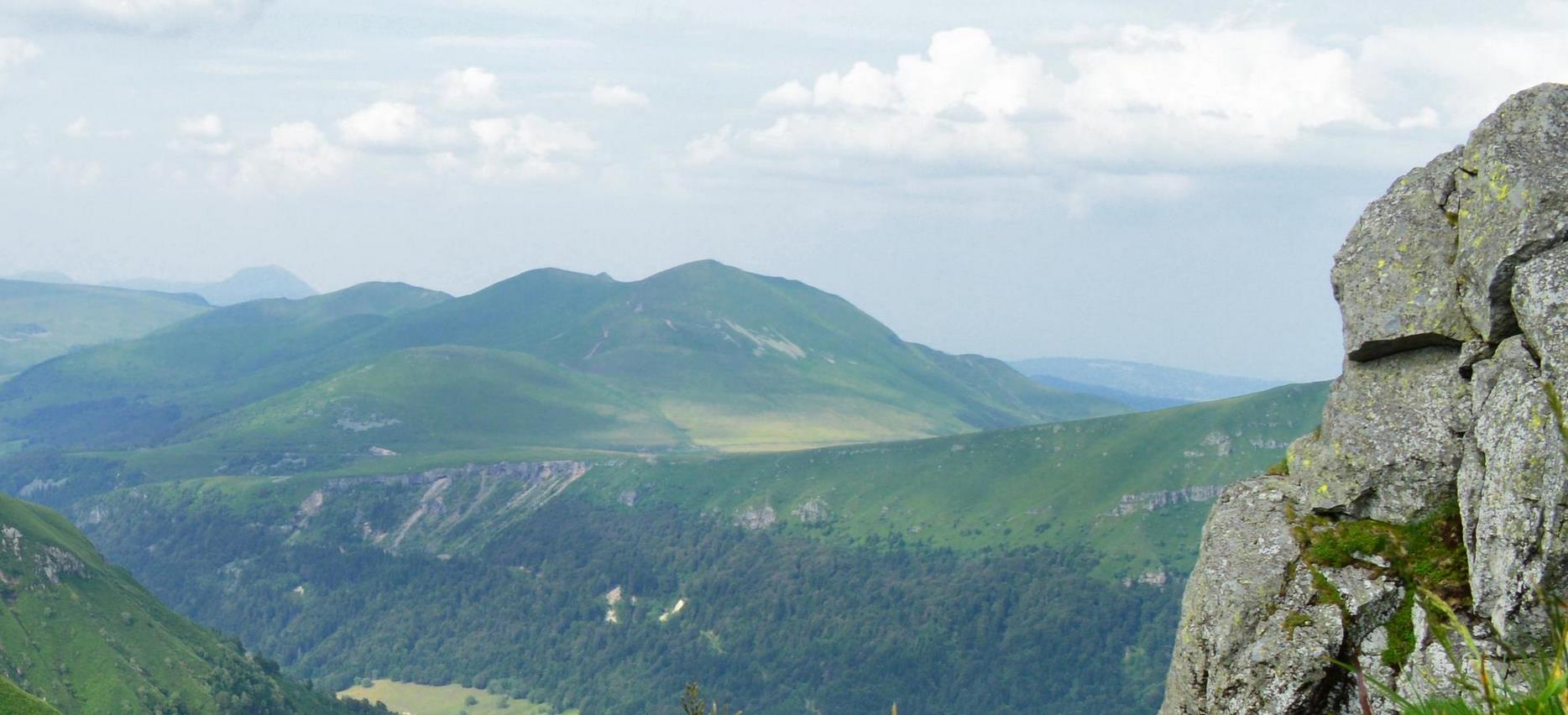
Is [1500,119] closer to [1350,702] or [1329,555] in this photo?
[1329,555]

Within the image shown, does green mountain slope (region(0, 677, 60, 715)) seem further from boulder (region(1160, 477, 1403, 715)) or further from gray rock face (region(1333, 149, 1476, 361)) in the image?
gray rock face (region(1333, 149, 1476, 361))

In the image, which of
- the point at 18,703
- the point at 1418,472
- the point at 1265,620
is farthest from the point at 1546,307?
the point at 18,703

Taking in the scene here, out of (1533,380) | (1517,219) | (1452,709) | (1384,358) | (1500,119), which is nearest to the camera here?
(1452,709)

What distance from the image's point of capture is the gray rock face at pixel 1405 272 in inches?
1323

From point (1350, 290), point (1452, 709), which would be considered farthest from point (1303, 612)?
point (1452, 709)

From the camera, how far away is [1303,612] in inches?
1282

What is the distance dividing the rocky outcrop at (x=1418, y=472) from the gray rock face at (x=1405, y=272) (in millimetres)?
50

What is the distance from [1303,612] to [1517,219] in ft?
35.1

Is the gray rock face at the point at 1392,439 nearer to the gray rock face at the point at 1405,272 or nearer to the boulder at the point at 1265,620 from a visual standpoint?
the gray rock face at the point at 1405,272

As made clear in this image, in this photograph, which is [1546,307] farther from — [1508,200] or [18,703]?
[18,703]

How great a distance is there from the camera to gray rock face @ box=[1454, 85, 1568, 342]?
99.3 feet

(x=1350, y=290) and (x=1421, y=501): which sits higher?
(x=1350, y=290)

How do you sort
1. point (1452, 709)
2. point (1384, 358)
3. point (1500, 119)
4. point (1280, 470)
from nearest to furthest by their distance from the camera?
point (1452, 709) → point (1500, 119) → point (1384, 358) → point (1280, 470)

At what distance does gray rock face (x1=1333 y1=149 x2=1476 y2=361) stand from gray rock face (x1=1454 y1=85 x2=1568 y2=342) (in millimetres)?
864
